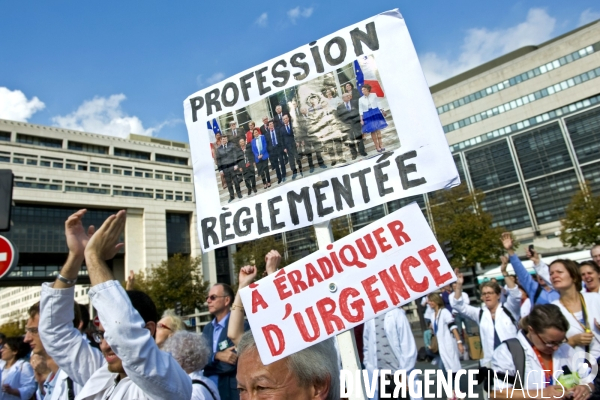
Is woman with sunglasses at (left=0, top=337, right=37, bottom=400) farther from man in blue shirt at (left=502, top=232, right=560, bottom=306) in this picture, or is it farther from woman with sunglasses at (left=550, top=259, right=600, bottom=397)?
man in blue shirt at (left=502, top=232, right=560, bottom=306)

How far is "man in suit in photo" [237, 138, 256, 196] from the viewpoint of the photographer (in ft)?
8.42

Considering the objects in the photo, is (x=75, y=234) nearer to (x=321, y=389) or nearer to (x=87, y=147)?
(x=321, y=389)

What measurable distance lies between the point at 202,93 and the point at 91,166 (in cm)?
5047

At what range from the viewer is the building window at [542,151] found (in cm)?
4772

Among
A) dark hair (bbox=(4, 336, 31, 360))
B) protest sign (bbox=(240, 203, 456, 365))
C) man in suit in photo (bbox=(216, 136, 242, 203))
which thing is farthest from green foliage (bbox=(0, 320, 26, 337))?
protest sign (bbox=(240, 203, 456, 365))

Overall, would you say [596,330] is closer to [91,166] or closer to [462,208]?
[462,208]

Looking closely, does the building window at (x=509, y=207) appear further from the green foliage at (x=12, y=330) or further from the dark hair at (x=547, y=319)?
the green foliage at (x=12, y=330)

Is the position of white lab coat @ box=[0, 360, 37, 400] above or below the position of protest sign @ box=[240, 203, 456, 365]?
below

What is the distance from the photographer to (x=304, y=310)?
201 centimetres

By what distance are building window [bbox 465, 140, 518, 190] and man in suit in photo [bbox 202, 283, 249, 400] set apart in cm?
5255

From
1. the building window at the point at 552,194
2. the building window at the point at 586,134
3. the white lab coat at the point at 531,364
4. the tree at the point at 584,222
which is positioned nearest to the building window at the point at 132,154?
the tree at the point at 584,222

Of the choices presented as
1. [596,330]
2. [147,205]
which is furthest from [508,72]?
[596,330]

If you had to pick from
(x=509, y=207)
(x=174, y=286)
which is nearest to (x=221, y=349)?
(x=174, y=286)

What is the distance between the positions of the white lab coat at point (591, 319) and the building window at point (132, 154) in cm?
5461
